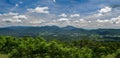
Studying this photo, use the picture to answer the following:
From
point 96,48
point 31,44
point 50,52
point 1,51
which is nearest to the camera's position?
point 50,52

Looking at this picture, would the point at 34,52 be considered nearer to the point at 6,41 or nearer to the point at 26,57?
the point at 26,57

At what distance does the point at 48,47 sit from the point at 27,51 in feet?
39.4

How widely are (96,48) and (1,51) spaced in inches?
2317

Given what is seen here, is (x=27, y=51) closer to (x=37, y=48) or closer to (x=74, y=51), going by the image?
(x=37, y=48)

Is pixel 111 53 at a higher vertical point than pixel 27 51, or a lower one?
lower

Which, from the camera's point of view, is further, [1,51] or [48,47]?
[1,51]

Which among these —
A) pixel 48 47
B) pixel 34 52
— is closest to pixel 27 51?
pixel 34 52

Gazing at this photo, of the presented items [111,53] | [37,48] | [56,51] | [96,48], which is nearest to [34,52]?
[37,48]

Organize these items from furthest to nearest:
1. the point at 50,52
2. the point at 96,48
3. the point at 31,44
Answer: the point at 96,48 < the point at 31,44 < the point at 50,52

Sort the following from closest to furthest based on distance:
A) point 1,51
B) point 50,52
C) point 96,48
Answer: point 50,52, point 96,48, point 1,51

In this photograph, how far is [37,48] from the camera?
128875mm

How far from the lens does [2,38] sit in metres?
175

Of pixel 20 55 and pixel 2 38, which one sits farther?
pixel 2 38

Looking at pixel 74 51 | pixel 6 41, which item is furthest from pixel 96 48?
pixel 6 41
